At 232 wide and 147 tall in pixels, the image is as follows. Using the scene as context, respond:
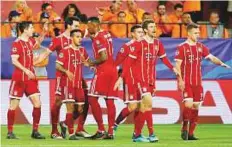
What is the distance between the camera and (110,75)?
1742 cm

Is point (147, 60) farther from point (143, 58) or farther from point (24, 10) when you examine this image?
point (24, 10)

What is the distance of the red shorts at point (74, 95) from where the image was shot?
54.7 feet

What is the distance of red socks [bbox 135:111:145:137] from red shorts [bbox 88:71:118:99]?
3.32ft

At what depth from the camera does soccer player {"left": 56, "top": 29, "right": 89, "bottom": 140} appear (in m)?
16.7

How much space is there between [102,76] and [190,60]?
169cm

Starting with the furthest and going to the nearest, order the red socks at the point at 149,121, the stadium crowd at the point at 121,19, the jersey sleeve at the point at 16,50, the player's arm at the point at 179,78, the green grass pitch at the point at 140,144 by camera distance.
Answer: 1. the stadium crowd at the point at 121,19
2. the jersey sleeve at the point at 16,50
3. the player's arm at the point at 179,78
4. the red socks at the point at 149,121
5. the green grass pitch at the point at 140,144

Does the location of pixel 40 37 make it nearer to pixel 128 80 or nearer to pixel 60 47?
pixel 60 47

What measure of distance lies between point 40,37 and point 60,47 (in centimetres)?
172

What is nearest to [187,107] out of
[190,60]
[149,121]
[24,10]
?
[190,60]

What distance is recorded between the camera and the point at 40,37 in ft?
61.5

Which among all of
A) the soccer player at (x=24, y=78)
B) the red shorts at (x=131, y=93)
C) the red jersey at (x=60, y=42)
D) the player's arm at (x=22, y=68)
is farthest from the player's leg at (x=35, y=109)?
the red shorts at (x=131, y=93)

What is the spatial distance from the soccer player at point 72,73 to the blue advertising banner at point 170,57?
14.5 feet

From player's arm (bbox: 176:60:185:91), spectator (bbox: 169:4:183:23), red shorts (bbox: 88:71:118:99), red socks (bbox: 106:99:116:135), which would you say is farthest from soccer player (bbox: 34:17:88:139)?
spectator (bbox: 169:4:183:23)

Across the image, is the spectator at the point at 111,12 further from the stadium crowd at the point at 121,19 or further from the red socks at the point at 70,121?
the red socks at the point at 70,121
